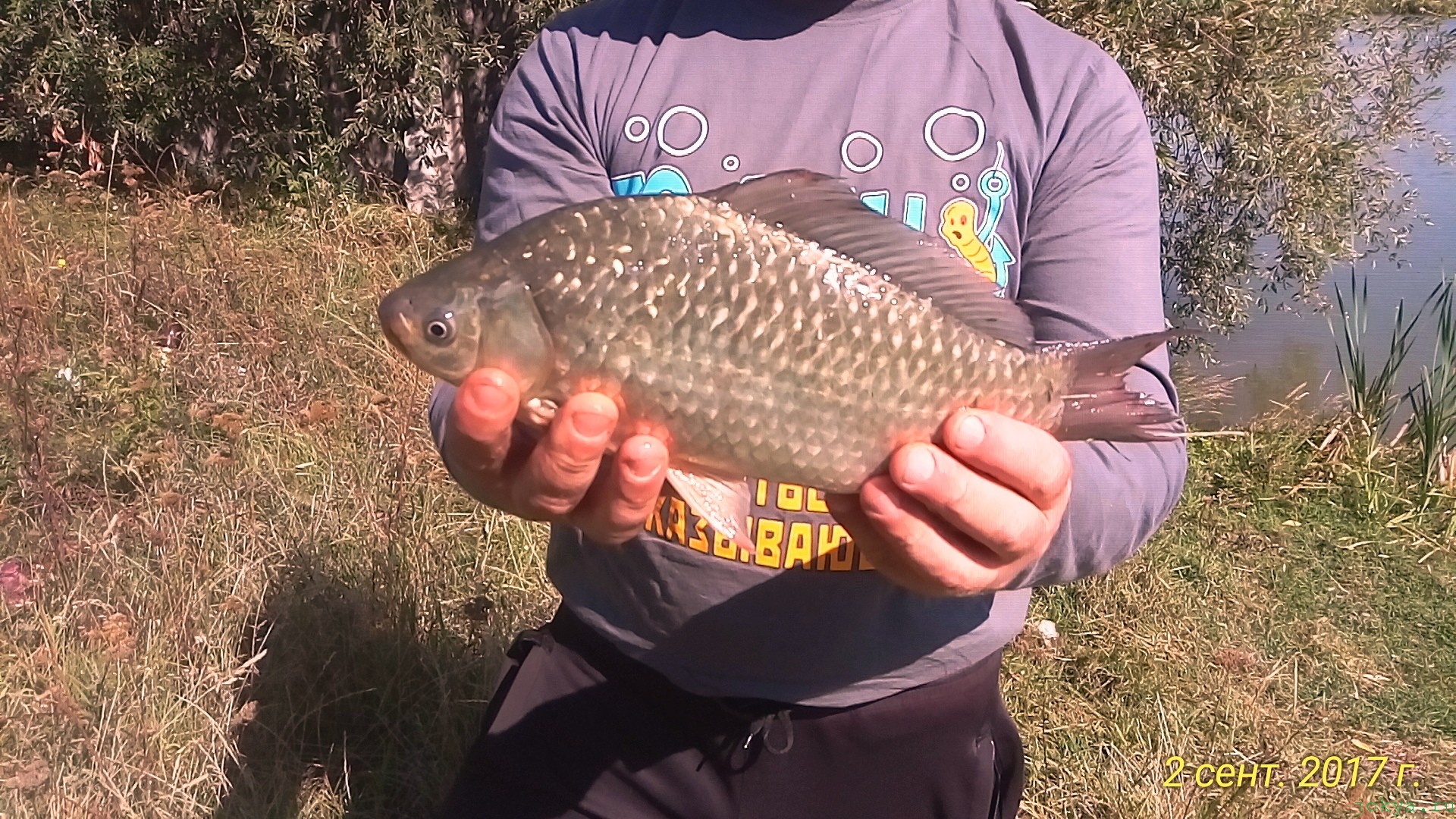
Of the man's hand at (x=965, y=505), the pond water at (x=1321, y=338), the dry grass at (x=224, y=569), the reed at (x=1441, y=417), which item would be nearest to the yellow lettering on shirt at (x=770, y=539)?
→ the man's hand at (x=965, y=505)

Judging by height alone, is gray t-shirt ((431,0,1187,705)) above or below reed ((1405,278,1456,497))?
above

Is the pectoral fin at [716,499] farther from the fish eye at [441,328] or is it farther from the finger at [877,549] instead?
the fish eye at [441,328]

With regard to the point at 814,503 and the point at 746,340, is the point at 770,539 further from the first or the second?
the point at 746,340

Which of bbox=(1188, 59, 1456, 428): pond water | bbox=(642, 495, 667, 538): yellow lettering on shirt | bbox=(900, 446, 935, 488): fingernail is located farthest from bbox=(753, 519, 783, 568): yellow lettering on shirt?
bbox=(1188, 59, 1456, 428): pond water

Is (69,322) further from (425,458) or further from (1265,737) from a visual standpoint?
(1265,737)

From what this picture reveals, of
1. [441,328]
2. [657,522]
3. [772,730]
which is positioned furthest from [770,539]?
[441,328]

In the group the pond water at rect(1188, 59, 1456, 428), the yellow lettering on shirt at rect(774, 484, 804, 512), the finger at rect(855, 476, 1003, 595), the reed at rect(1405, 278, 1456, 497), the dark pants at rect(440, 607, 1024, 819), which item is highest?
the finger at rect(855, 476, 1003, 595)

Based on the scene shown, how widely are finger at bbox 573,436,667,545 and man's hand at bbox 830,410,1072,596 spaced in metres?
0.18

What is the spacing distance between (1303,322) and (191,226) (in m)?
5.92

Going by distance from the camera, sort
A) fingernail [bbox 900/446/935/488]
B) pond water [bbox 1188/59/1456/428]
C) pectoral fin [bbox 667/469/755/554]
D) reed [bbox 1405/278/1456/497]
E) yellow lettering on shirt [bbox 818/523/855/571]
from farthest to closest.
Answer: pond water [bbox 1188/59/1456/428] → reed [bbox 1405/278/1456/497] → yellow lettering on shirt [bbox 818/523/855/571] → pectoral fin [bbox 667/469/755/554] → fingernail [bbox 900/446/935/488]

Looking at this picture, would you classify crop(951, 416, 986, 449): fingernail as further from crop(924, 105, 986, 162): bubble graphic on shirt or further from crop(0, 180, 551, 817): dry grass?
crop(0, 180, 551, 817): dry grass

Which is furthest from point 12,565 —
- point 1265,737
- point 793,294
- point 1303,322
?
point 1303,322

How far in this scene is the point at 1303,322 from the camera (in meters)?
6.69

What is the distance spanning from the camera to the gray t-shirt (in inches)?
53.4
